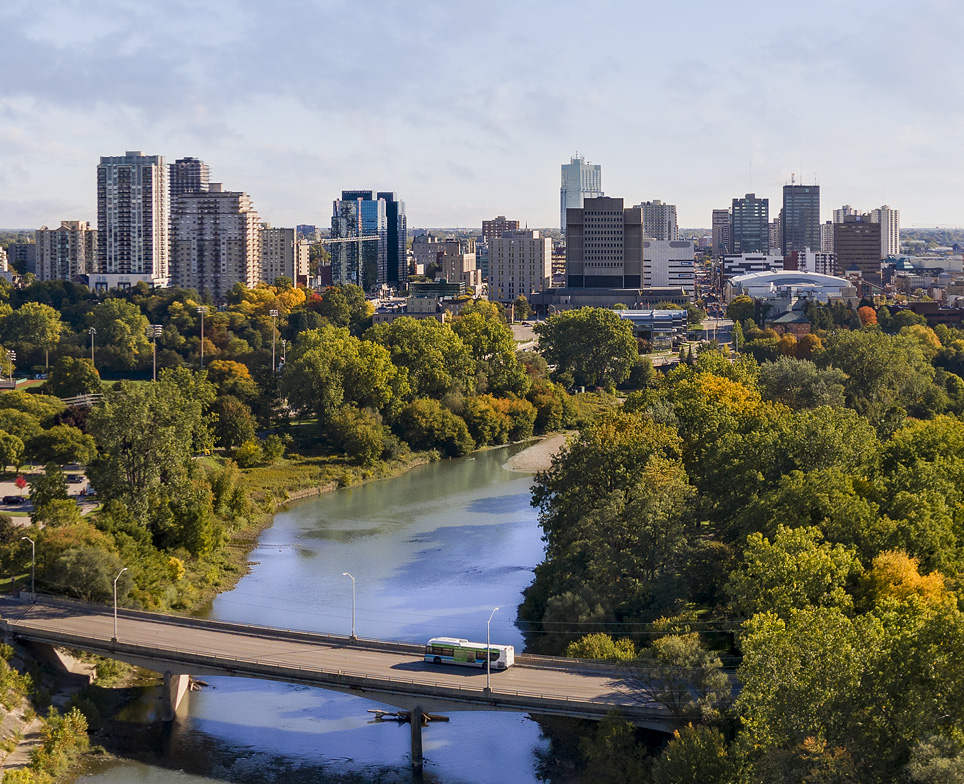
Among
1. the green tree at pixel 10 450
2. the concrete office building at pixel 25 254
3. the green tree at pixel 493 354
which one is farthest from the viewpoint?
the concrete office building at pixel 25 254

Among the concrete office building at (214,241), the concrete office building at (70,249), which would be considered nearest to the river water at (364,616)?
the concrete office building at (214,241)

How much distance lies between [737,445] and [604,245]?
79846 mm

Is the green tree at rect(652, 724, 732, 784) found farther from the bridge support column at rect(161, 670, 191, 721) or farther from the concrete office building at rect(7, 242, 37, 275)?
the concrete office building at rect(7, 242, 37, 275)

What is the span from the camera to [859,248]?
161m

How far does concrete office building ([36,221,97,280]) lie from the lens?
119812 mm

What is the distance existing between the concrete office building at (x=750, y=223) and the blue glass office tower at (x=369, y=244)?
184ft

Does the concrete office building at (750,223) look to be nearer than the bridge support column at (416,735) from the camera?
No

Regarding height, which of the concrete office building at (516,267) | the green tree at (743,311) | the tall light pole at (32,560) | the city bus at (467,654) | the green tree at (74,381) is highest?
the concrete office building at (516,267)

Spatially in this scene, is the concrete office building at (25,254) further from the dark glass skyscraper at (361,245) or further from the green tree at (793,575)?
the green tree at (793,575)

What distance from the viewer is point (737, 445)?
36.2 metres

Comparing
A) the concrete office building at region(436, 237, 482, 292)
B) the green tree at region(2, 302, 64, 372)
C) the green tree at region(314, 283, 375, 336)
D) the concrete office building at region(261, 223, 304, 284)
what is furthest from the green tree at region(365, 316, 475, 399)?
the concrete office building at region(436, 237, 482, 292)

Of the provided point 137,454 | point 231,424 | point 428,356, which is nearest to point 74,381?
point 231,424

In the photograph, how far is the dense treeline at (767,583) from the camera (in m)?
19.5

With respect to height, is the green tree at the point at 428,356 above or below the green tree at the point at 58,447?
above
